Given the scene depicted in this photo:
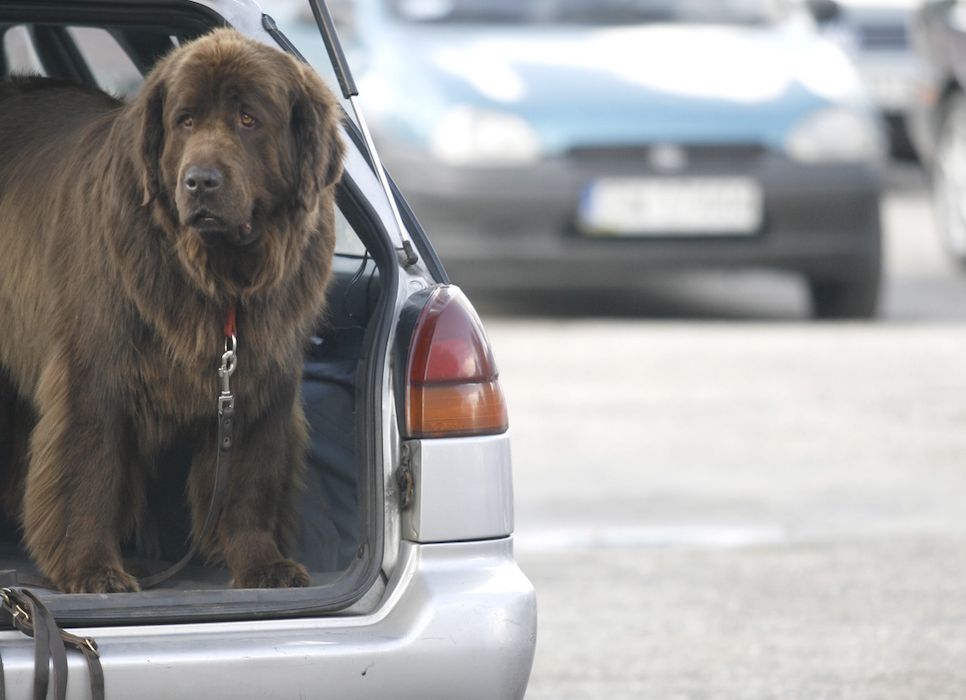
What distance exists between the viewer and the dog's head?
358cm

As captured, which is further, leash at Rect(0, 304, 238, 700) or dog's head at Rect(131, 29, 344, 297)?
dog's head at Rect(131, 29, 344, 297)

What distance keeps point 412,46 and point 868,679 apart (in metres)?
5.66

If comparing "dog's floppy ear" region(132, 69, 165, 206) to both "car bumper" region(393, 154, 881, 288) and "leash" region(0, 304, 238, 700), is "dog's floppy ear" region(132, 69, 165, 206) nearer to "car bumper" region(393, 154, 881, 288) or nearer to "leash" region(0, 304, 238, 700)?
Result: "leash" region(0, 304, 238, 700)

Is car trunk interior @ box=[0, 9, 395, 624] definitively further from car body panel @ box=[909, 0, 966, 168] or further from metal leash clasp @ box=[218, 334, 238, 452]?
car body panel @ box=[909, 0, 966, 168]

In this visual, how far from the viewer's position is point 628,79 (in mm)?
9641

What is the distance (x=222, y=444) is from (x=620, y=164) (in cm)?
590

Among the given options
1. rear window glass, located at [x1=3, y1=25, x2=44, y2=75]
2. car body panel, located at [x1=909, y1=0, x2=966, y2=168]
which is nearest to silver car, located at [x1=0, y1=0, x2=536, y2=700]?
rear window glass, located at [x1=3, y1=25, x2=44, y2=75]

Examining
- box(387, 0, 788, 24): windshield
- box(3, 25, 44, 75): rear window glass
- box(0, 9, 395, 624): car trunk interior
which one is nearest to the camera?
box(0, 9, 395, 624): car trunk interior

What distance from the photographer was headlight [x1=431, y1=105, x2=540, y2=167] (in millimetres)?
9383

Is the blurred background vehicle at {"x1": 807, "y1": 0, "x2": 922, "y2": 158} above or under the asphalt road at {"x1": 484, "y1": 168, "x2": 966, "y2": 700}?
under

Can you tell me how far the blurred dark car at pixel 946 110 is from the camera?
11.4 m

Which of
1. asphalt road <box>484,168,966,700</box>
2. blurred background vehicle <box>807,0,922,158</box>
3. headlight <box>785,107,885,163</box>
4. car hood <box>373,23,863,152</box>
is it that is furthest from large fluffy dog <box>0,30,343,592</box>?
blurred background vehicle <box>807,0,922,158</box>

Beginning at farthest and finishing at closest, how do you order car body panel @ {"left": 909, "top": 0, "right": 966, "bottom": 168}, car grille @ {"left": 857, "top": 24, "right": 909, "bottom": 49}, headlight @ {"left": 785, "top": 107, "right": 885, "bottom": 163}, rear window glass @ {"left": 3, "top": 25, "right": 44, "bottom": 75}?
car grille @ {"left": 857, "top": 24, "right": 909, "bottom": 49} → car body panel @ {"left": 909, "top": 0, "right": 966, "bottom": 168} → headlight @ {"left": 785, "top": 107, "right": 885, "bottom": 163} → rear window glass @ {"left": 3, "top": 25, "right": 44, "bottom": 75}

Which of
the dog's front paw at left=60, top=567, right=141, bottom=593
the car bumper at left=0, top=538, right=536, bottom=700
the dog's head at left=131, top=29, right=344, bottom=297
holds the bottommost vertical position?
the dog's front paw at left=60, top=567, right=141, bottom=593
